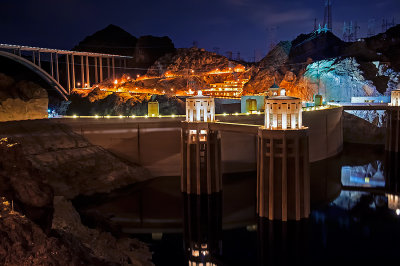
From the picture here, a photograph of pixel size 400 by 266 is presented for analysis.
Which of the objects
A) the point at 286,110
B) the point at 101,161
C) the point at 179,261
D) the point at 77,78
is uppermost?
the point at 77,78

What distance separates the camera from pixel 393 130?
53.9 metres

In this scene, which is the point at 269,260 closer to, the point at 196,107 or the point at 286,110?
the point at 286,110

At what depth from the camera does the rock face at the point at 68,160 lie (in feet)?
120

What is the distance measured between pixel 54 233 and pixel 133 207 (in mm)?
18114

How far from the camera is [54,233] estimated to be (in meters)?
16.1

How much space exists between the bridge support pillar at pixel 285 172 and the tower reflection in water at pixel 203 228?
15.2 feet

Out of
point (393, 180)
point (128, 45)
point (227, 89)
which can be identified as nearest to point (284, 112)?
point (393, 180)

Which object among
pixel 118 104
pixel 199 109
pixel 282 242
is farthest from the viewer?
pixel 118 104

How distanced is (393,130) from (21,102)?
4939 cm

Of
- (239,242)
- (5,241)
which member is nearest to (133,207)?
(239,242)

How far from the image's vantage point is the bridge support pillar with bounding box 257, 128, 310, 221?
2706cm

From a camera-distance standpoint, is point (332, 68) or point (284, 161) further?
point (332, 68)

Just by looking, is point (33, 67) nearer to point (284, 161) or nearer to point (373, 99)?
point (284, 161)

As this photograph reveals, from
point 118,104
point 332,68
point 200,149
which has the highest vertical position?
point 332,68
